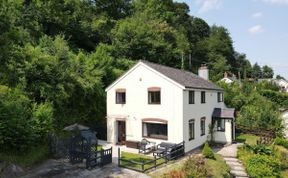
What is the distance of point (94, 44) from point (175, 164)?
29152mm

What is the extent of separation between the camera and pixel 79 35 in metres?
41.2

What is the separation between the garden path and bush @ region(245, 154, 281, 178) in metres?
0.58

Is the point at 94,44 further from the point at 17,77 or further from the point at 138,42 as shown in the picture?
the point at 17,77

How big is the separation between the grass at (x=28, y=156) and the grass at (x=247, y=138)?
2127 cm

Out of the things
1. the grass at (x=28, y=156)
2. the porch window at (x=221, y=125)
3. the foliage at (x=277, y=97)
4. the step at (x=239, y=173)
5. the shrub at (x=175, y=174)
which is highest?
the foliage at (x=277, y=97)

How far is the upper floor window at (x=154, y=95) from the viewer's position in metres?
24.1

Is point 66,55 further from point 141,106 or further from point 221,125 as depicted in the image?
point 221,125

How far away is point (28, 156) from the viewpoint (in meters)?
19.2

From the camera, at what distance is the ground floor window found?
2408 cm

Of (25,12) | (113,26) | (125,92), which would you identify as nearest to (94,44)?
(113,26)

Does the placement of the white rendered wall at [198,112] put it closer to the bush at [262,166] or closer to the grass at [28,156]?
the bush at [262,166]

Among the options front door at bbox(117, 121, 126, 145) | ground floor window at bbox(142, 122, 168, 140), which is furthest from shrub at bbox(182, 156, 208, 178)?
front door at bbox(117, 121, 126, 145)

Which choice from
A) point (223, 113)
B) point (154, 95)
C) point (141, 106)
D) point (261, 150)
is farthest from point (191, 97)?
point (261, 150)

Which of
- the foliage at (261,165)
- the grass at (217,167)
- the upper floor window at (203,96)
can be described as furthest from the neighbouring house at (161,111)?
the foliage at (261,165)
